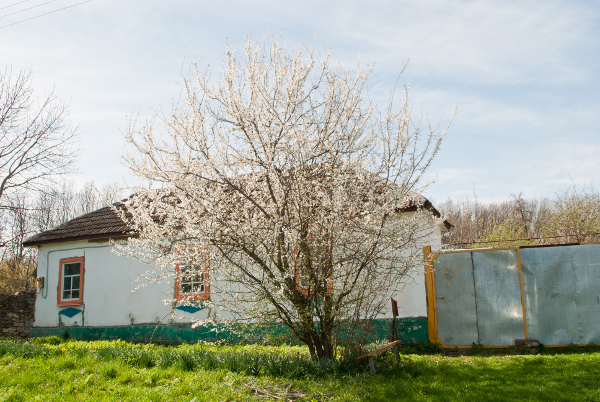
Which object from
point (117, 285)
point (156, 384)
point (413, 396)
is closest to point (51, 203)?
point (117, 285)

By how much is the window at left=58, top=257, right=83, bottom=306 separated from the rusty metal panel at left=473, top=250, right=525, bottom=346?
34.6 feet

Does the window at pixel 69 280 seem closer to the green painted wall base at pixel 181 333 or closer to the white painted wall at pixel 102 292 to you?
the white painted wall at pixel 102 292

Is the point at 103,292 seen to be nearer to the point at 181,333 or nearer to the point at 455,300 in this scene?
the point at 181,333

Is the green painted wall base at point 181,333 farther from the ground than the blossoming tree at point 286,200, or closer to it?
closer to it

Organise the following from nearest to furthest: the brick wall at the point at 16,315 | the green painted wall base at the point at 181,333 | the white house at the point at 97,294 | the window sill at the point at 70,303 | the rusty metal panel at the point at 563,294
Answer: the rusty metal panel at the point at 563,294
the green painted wall base at the point at 181,333
the white house at the point at 97,294
the window sill at the point at 70,303
the brick wall at the point at 16,315

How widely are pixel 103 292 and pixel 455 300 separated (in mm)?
9178

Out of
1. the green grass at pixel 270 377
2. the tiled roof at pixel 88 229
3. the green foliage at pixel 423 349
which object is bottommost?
the green foliage at pixel 423 349

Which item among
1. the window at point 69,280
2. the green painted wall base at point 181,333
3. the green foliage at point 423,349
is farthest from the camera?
the window at point 69,280

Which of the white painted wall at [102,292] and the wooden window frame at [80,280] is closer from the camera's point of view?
the white painted wall at [102,292]

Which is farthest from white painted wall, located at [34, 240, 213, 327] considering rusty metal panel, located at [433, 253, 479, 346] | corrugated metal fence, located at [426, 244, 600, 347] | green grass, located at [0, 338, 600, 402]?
corrugated metal fence, located at [426, 244, 600, 347]

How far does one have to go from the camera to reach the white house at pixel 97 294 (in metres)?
10.7

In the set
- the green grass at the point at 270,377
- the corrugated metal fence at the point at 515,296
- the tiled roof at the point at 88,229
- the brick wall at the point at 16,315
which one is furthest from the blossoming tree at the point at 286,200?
the brick wall at the point at 16,315

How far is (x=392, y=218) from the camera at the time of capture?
5.98m

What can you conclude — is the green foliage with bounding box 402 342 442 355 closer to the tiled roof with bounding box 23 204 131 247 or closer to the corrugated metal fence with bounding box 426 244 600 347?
the corrugated metal fence with bounding box 426 244 600 347
